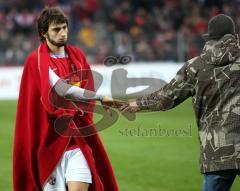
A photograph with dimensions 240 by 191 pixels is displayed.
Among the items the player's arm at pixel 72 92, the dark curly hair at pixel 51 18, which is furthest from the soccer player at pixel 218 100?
the dark curly hair at pixel 51 18

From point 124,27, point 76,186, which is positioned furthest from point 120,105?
point 124,27

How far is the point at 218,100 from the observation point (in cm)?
546

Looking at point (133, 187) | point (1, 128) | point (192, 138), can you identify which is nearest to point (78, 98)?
point (133, 187)

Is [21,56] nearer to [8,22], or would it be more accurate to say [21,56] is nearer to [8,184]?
[8,22]

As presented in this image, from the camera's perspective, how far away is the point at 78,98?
6324 mm

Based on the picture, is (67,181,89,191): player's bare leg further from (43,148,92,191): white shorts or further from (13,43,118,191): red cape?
(13,43,118,191): red cape

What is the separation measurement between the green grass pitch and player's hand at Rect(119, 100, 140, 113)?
2858 millimetres

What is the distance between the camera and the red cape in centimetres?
616

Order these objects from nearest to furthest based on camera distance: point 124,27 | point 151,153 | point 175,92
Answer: point 175,92, point 151,153, point 124,27

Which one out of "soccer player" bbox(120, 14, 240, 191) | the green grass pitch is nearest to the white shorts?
"soccer player" bbox(120, 14, 240, 191)

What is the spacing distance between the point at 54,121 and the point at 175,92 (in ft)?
3.96

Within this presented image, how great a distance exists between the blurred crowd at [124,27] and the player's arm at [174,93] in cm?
1689

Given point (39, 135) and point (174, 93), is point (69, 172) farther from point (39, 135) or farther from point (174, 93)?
point (174, 93)

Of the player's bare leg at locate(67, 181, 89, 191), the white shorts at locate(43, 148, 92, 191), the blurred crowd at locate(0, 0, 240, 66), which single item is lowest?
the player's bare leg at locate(67, 181, 89, 191)
